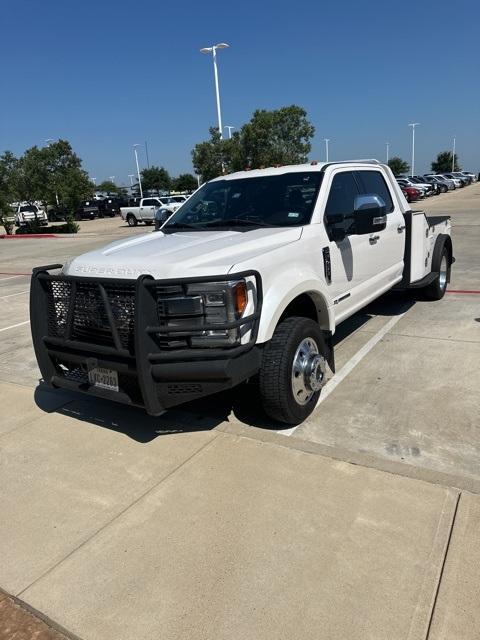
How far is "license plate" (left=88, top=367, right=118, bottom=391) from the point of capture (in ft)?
11.3

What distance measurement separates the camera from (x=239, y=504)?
3004 millimetres

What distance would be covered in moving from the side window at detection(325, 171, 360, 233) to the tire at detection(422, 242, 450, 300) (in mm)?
2306

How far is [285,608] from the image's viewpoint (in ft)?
7.50

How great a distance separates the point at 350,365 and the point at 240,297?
217cm

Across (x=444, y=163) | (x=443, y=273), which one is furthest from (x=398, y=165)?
(x=443, y=273)

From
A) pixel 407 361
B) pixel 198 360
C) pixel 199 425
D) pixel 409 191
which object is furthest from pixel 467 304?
pixel 409 191

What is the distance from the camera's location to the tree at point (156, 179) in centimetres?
9188

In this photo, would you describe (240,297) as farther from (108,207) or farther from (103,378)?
(108,207)

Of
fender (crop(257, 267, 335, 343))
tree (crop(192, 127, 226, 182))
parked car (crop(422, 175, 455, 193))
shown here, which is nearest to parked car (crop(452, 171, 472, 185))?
parked car (crop(422, 175, 455, 193))

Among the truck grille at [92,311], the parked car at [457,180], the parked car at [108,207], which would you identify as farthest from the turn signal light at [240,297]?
the parked car at [457,180]

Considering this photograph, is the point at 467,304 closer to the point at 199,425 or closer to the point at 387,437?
the point at 387,437

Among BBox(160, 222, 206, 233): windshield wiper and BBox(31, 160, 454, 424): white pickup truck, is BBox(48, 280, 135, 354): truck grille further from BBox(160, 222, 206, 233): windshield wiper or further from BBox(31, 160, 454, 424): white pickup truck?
BBox(160, 222, 206, 233): windshield wiper

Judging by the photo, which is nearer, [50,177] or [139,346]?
[139,346]

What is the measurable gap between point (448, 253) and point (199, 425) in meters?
5.24
